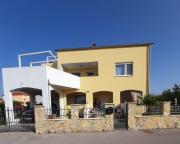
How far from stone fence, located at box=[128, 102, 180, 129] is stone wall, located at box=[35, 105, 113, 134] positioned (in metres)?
1.22

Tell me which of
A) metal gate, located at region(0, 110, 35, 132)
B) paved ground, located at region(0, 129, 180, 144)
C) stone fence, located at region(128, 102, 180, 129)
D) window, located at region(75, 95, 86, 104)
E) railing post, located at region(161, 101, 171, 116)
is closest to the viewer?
paved ground, located at region(0, 129, 180, 144)

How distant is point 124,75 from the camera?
19.2 metres

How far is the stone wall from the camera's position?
34.4 feet

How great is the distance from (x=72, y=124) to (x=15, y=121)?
472 centimetres

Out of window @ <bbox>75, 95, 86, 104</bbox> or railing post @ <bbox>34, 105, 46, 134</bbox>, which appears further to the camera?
window @ <bbox>75, 95, 86, 104</bbox>

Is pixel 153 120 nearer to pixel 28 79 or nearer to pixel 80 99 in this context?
pixel 28 79

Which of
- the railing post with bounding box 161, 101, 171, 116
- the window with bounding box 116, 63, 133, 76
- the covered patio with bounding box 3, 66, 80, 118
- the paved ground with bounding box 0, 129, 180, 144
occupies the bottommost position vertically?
the paved ground with bounding box 0, 129, 180, 144

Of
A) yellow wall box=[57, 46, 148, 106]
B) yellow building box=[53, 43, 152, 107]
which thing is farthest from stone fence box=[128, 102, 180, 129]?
yellow wall box=[57, 46, 148, 106]

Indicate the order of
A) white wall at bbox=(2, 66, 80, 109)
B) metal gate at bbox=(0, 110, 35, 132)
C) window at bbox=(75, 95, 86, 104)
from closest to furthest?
metal gate at bbox=(0, 110, 35, 132) < white wall at bbox=(2, 66, 80, 109) < window at bbox=(75, 95, 86, 104)

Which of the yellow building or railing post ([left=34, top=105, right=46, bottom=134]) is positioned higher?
the yellow building

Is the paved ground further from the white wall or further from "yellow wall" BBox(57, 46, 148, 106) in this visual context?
"yellow wall" BBox(57, 46, 148, 106)

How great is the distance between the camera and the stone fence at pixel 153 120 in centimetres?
1068

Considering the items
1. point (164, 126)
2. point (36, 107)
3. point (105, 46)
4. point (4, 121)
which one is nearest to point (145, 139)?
point (164, 126)

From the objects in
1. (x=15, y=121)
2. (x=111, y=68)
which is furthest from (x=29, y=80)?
(x=111, y=68)
